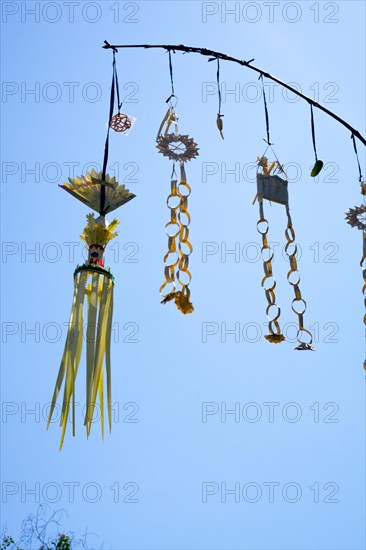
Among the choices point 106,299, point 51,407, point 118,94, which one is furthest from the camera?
point 118,94

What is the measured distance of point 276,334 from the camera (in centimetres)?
593

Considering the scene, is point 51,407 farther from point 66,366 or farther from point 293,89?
point 293,89

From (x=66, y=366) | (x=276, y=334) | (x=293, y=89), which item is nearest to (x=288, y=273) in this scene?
(x=276, y=334)

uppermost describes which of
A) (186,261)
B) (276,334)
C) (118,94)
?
(118,94)

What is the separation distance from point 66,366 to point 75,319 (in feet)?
0.89

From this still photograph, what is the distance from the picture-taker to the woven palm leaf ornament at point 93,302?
5547 millimetres

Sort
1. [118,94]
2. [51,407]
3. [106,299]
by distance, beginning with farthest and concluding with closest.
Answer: [118,94]
[106,299]
[51,407]

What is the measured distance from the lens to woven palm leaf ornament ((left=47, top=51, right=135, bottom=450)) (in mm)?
5547

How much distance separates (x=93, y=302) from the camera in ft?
19.0

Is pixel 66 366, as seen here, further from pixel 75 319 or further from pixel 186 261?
pixel 186 261

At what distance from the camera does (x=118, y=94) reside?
20.4 ft

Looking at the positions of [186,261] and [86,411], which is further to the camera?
[186,261]

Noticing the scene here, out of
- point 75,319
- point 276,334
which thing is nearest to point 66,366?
point 75,319

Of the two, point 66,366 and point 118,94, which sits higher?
point 118,94
